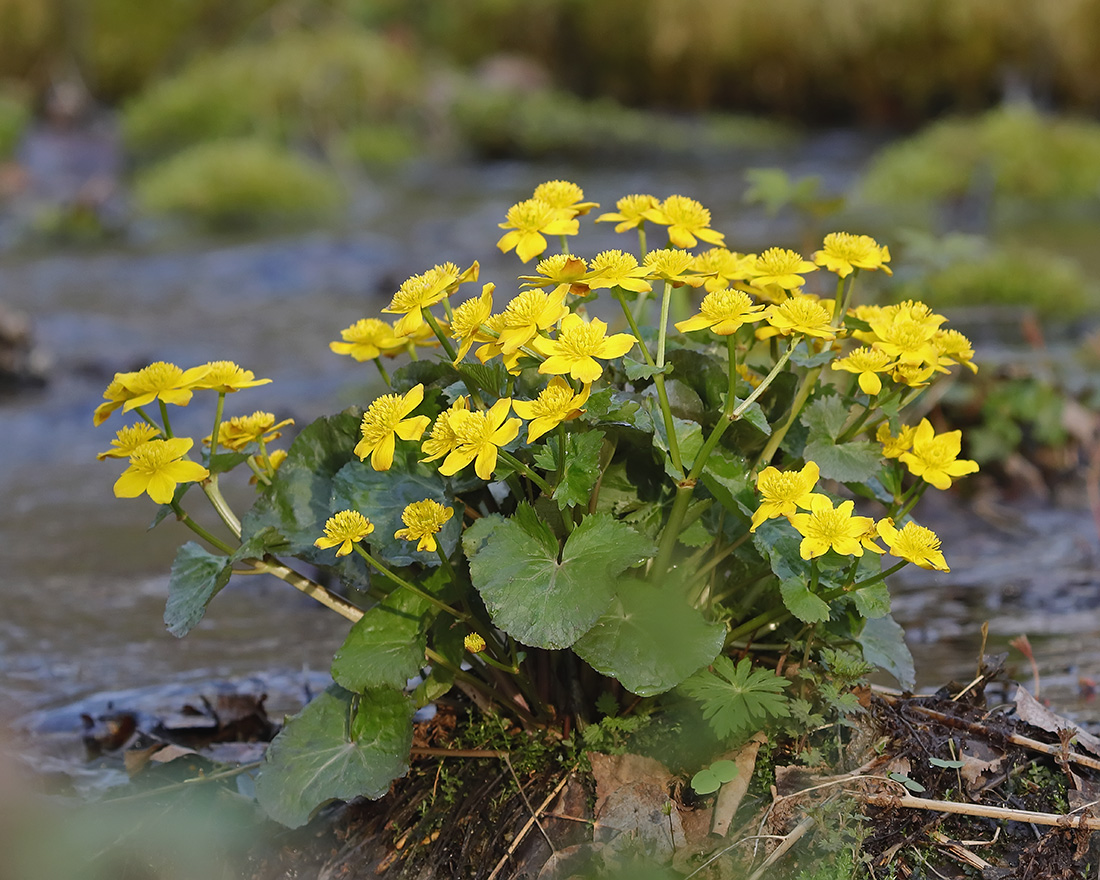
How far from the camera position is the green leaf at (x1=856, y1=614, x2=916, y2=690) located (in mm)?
1344

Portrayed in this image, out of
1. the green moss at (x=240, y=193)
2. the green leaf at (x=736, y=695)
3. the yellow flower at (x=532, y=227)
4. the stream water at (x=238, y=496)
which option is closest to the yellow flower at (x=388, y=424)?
the yellow flower at (x=532, y=227)

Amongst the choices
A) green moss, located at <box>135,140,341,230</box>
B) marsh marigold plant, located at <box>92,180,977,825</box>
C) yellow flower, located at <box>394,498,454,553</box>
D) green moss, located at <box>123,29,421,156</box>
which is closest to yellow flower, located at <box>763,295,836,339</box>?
marsh marigold plant, located at <box>92,180,977,825</box>

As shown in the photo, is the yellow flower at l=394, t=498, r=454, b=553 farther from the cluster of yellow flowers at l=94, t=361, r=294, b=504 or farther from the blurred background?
the blurred background

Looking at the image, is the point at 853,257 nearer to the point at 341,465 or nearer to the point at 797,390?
the point at 797,390

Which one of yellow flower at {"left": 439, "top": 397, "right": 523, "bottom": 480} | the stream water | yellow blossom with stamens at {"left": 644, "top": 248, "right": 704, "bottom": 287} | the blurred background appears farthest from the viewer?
the blurred background

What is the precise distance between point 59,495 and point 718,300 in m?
3.07

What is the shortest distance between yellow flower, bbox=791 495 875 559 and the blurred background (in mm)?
973

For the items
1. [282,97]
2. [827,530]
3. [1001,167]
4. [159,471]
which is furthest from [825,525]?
[282,97]

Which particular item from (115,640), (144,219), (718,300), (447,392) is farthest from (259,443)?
(144,219)

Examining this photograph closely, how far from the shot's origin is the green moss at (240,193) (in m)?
8.45

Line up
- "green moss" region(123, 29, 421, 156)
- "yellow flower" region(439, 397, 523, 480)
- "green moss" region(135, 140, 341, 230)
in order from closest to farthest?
"yellow flower" region(439, 397, 523, 480)
"green moss" region(135, 140, 341, 230)
"green moss" region(123, 29, 421, 156)

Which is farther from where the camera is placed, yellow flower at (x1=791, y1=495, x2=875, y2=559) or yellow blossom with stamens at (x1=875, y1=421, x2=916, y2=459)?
yellow blossom with stamens at (x1=875, y1=421, x2=916, y2=459)

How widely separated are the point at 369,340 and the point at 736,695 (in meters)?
0.64

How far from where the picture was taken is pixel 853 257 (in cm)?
133
